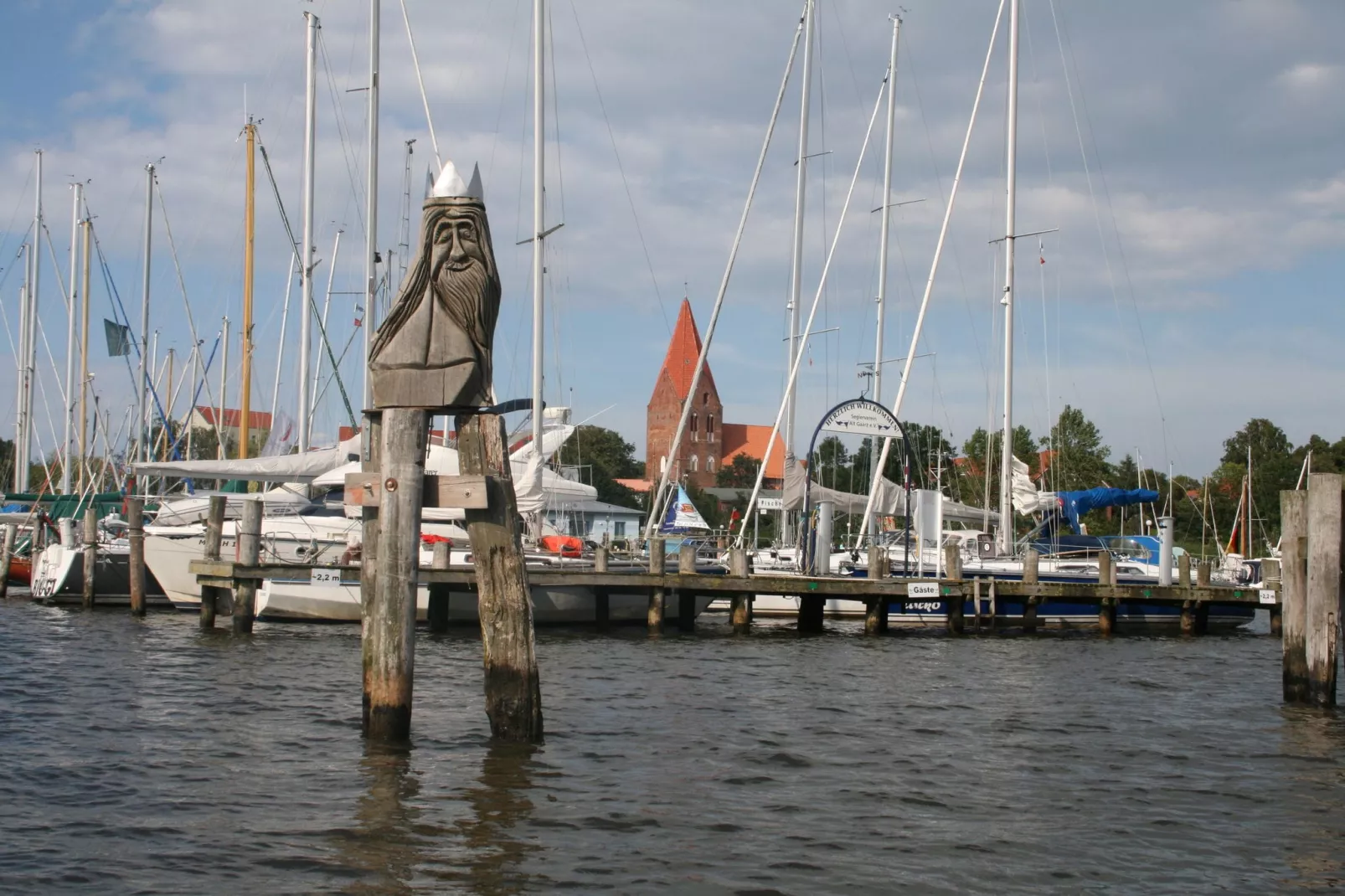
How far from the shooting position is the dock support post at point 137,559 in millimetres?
24656

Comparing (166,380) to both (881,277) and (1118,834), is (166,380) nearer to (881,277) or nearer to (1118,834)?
(881,277)

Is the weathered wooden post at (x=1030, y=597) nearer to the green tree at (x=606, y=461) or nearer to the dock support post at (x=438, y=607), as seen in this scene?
the dock support post at (x=438, y=607)

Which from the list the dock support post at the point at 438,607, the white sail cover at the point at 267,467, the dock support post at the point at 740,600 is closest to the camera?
the dock support post at the point at 438,607

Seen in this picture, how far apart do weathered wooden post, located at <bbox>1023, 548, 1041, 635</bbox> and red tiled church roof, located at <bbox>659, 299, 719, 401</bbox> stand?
108 metres

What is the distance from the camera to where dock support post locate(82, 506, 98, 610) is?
2750 cm

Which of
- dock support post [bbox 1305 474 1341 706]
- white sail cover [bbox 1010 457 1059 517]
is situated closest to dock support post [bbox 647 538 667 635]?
dock support post [bbox 1305 474 1341 706]

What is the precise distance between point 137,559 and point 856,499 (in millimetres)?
17220

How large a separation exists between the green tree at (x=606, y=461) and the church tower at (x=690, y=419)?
15.3ft

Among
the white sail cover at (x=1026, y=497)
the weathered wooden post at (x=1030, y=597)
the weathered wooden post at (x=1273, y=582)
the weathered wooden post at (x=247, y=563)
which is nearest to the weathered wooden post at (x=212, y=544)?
the weathered wooden post at (x=247, y=563)

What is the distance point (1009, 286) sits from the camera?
101 ft

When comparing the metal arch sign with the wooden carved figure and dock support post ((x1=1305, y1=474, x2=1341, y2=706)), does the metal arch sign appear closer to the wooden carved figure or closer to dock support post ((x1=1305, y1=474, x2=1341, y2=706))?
dock support post ((x1=1305, y1=474, x2=1341, y2=706))

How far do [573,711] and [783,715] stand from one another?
2304mm

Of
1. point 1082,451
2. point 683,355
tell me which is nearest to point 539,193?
point 1082,451

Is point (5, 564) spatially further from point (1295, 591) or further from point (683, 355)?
point (683, 355)
